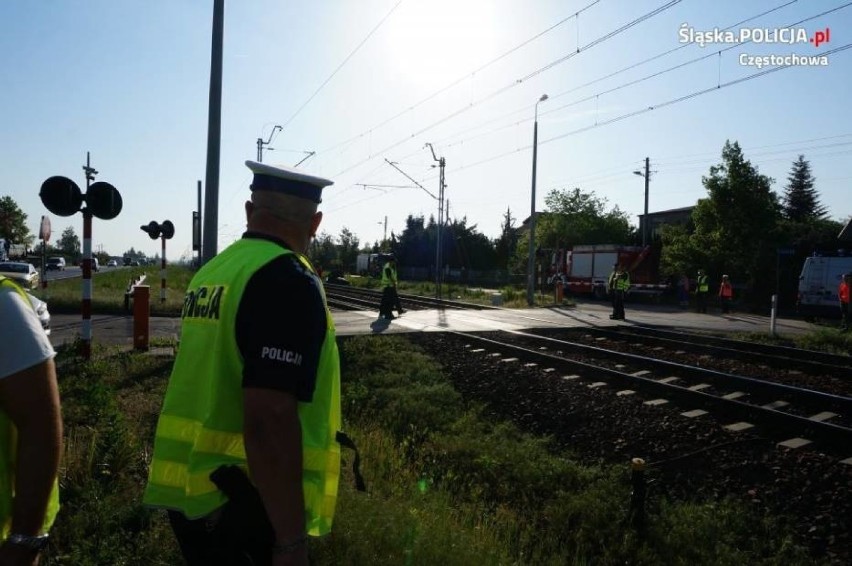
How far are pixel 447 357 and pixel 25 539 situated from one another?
10.3 m

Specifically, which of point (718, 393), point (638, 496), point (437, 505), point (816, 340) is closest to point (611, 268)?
point (816, 340)

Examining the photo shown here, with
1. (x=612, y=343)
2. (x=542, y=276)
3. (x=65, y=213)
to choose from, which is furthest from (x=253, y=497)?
(x=542, y=276)

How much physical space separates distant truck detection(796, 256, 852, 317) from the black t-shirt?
85.5 ft

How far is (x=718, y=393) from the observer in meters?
9.12

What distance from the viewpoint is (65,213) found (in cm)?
899

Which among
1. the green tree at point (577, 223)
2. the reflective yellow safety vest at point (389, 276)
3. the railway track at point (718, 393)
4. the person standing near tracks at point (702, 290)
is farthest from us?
the green tree at point (577, 223)

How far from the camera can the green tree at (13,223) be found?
7988 centimetres

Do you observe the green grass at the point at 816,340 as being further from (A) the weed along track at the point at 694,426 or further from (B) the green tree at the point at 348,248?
(B) the green tree at the point at 348,248

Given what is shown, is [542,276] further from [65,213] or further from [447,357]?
[65,213]

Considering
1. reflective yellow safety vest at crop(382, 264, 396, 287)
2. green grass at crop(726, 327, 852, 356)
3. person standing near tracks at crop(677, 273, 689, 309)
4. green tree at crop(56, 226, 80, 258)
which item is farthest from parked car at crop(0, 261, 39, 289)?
green tree at crop(56, 226, 80, 258)

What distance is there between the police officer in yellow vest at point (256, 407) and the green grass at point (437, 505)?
1.83m

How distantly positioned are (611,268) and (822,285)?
14499mm

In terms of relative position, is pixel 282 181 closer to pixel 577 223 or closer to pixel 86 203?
pixel 86 203

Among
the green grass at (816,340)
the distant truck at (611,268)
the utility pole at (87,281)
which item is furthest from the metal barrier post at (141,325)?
the distant truck at (611,268)
